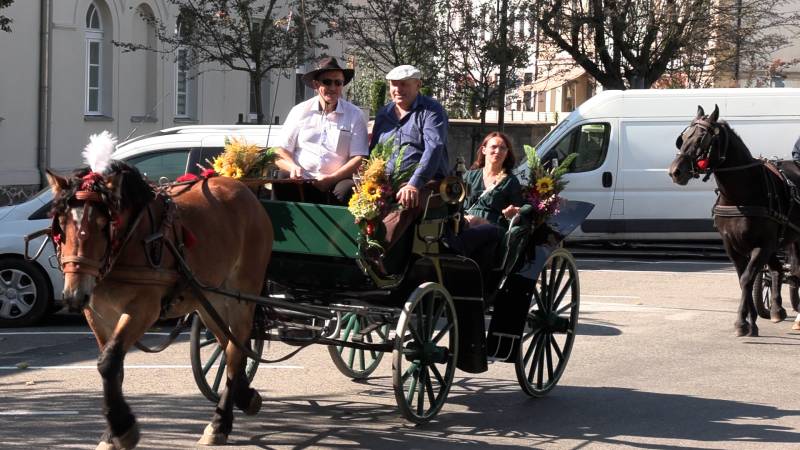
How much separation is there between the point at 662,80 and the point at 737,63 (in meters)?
4.34

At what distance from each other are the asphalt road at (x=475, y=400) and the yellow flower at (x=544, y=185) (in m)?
1.48

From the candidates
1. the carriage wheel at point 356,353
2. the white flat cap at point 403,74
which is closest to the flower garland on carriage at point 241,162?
the white flat cap at point 403,74

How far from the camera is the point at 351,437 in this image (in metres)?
7.70

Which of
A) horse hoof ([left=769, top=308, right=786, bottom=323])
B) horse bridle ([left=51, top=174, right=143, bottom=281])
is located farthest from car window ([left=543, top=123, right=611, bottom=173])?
horse bridle ([left=51, top=174, right=143, bottom=281])

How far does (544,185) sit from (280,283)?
206cm

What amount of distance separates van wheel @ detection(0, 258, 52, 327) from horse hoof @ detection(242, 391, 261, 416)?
4889 mm

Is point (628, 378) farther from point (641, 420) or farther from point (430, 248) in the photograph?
point (430, 248)

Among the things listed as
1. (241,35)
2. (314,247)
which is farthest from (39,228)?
(241,35)

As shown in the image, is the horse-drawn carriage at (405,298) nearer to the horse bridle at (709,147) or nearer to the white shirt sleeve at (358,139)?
the white shirt sleeve at (358,139)

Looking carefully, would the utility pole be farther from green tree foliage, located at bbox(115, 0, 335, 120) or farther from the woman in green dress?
the woman in green dress

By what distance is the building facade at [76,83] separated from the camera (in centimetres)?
2184

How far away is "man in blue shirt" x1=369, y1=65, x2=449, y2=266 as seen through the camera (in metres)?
7.93

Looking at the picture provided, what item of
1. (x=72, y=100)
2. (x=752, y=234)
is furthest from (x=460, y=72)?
(x=752, y=234)

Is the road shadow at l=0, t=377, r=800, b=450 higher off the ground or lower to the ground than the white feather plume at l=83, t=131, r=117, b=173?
lower
